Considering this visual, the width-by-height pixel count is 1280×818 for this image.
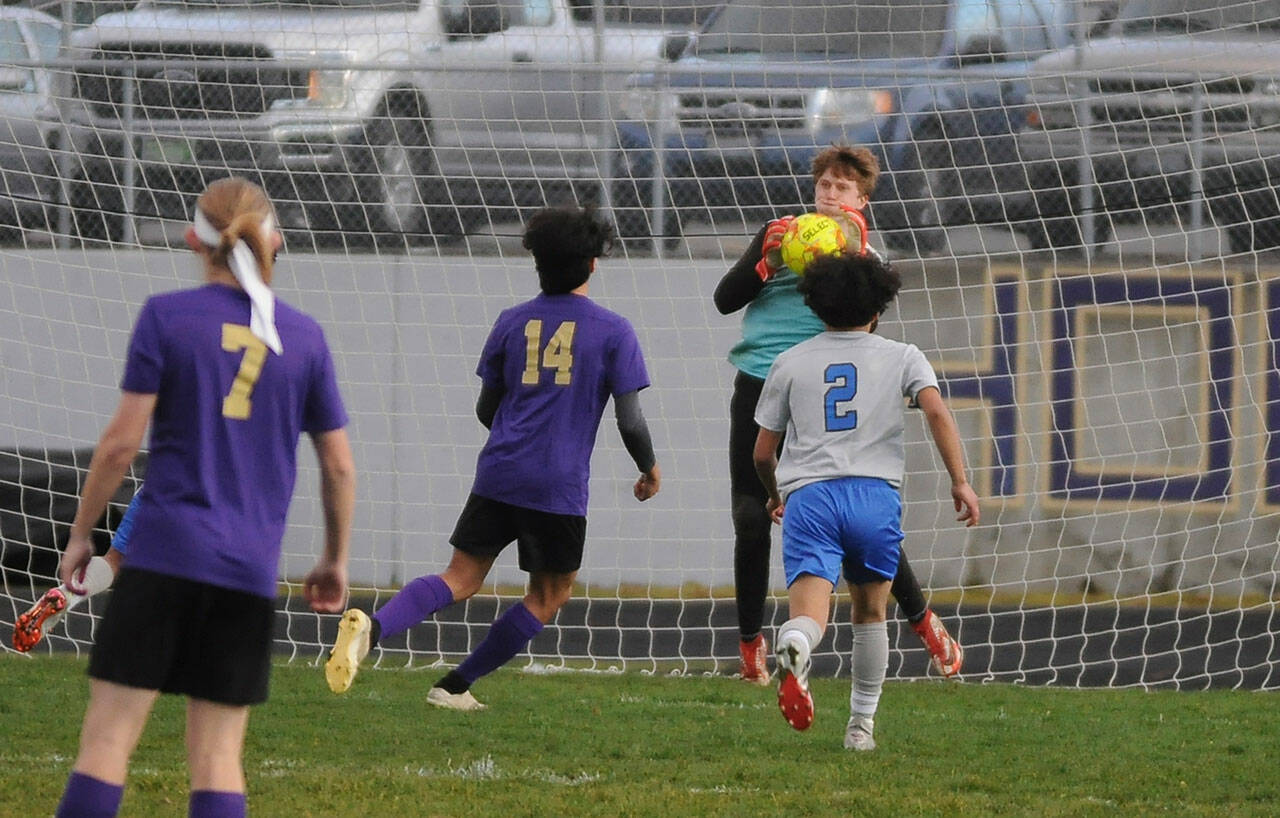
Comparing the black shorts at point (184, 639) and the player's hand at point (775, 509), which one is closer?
the black shorts at point (184, 639)

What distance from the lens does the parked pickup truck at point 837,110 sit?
29.6 feet

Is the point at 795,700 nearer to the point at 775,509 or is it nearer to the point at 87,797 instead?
the point at 775,509

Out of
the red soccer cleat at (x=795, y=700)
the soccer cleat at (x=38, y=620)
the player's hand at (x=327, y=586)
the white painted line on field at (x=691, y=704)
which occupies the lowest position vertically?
the white painted line on field at (x=691, y=704)

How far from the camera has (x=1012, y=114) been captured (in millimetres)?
9758

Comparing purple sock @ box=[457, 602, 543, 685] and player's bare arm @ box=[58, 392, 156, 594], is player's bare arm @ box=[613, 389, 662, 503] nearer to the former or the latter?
purple sock @ box=[457, 602, 543, 685]

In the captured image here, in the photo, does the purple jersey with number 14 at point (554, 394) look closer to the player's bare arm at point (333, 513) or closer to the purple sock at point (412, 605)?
the purple sock at point (412, 605)

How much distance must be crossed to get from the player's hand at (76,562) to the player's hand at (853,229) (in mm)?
2631

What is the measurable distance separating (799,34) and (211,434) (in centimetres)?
636

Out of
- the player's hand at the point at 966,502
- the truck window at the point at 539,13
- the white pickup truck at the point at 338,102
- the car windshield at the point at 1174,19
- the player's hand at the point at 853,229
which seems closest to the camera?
the player's hand at the point at 966,502

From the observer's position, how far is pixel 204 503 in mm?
3027

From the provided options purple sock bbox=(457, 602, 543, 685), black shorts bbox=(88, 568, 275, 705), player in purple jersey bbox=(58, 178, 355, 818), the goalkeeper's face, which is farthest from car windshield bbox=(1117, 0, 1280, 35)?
black shorts bbox=(88, 568, 275, 705)

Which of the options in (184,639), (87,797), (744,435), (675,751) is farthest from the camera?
(744,435)

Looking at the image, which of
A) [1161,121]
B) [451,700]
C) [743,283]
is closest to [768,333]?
[743,283]

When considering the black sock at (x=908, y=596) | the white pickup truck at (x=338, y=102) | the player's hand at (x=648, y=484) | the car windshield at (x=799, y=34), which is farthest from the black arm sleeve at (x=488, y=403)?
the car windshield at (x=799, y=34)
